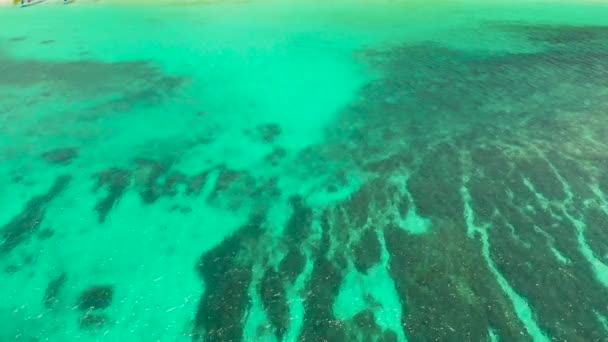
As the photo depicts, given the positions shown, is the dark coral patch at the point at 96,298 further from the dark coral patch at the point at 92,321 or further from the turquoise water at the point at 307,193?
the dark coral patch at the point at 92,321

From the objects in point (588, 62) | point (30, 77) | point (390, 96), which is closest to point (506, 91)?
point (390, 96)

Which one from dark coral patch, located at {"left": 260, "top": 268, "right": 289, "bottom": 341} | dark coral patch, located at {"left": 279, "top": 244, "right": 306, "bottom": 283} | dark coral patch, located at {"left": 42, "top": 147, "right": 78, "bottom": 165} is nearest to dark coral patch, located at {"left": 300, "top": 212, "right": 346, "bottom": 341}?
dark coral patch, located at {"left": 279, "top": 244, "right": 306, "bottom": 283}

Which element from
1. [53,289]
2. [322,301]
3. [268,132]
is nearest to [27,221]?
[53,289]

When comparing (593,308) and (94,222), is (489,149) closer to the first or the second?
(593,308)

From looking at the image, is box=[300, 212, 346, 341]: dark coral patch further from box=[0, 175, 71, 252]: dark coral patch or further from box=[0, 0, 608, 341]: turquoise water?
box=[0, 175, 71, 252]: dark coral patch

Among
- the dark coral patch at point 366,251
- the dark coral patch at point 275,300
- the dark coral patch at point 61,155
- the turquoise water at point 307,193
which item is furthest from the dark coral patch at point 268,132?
the dark coral patch at point 61,155

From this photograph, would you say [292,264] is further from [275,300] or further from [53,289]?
[53,289]
